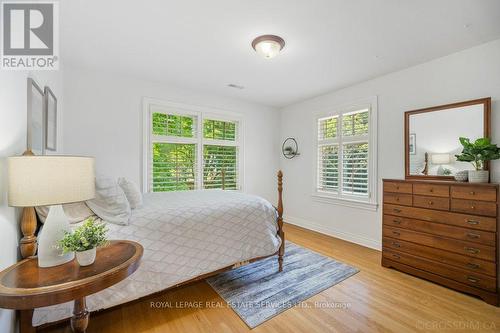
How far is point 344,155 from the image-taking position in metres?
3.78

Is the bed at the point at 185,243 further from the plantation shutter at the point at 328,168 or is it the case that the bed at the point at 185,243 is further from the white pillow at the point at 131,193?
the plantation shutter at the point at 328,168

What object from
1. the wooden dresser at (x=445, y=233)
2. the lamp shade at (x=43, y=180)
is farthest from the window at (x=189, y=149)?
the wooden dresser at (x=445, y=233)

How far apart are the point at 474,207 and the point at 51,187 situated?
3306 mm

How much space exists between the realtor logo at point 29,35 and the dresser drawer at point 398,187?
3.52 metres

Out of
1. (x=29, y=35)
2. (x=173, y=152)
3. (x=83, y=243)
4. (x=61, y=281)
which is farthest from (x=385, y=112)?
(x=29, y=35)

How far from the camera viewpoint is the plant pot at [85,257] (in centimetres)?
120

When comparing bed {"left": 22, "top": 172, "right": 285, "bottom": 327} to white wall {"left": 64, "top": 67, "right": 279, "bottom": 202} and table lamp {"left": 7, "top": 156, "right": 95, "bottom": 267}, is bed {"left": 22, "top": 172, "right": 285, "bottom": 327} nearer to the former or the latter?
table lamp {"left": 7, "top": 156, "right": 95, "bottom": 267}

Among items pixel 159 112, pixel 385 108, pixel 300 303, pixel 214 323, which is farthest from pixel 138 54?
pixel 385 108

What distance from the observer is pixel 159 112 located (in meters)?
3.55

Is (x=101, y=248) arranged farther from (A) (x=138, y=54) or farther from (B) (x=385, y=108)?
(B) (x=385, y=108)

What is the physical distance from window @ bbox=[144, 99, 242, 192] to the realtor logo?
4.52 feet

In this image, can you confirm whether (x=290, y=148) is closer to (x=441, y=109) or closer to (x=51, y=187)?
(x=441, y=109)

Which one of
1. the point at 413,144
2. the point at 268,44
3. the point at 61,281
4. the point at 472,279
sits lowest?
the point at 472,279

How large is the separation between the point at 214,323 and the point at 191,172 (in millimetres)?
2501
